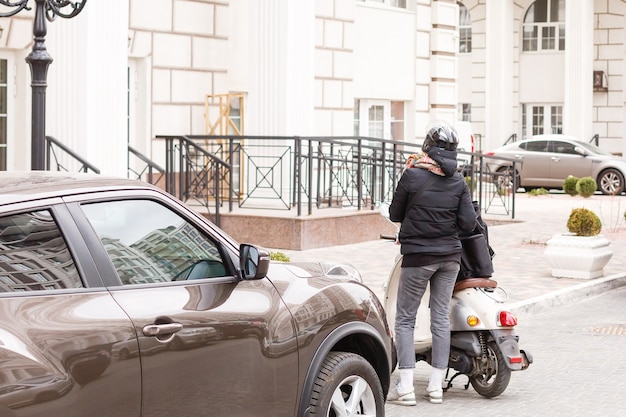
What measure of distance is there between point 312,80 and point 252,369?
14101 millimetres

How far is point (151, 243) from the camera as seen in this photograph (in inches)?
218

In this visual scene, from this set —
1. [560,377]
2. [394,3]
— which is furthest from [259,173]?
[560,377]

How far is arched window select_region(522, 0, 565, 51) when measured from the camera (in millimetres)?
40406

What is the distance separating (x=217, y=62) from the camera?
2009cm

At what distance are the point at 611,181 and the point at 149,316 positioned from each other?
92.5 ft

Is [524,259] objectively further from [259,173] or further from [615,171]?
[615,171]

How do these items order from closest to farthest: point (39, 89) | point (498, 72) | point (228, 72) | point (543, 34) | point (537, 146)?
point (39, 89)
point (228, 72)
point (537, 146)
point (498, 72)
point (543, 34)

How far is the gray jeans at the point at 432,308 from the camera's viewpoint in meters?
8.30

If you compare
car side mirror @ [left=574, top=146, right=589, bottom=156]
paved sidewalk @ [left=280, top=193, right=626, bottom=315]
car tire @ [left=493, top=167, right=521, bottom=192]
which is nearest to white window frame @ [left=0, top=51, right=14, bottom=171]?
paved sidewalk @ [left=280, top=193, right=626, bottom=315]

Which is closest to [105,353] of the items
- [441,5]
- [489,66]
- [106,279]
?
[106,279]

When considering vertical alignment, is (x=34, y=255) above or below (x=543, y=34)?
below

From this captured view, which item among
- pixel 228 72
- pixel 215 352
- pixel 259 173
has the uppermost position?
pixel 228 72

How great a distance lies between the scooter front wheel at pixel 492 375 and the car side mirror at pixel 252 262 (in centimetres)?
311

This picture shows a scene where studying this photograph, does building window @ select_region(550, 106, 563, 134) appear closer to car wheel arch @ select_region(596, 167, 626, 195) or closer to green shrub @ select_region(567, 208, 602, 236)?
car wheel arch @ select_region(596, 167, 626, 195)
